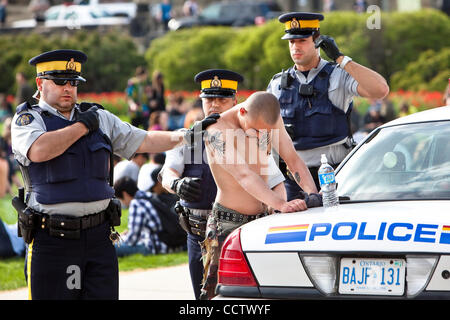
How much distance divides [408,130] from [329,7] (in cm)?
3386

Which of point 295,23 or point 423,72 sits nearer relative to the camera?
point 295,23

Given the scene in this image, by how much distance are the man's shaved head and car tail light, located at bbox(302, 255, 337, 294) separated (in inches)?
39.4

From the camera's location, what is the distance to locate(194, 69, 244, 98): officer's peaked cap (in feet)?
22.2

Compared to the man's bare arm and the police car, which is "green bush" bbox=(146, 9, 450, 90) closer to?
the man's bare arm

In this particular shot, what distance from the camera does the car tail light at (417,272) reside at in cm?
454

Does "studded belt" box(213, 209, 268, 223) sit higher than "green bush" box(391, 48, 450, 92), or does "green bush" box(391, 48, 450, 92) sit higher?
"green bush" box(391, 48, 450, 92)

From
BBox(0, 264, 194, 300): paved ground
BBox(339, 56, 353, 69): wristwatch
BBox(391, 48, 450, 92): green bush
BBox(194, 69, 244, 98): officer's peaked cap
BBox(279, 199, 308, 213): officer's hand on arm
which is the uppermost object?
BBox(391, 48, 450, 92): green bush

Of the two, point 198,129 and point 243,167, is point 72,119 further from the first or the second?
point 243,167

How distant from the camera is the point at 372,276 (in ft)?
15.3

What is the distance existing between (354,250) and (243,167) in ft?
3.53

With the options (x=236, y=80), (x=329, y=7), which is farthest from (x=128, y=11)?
(x=236, y=80)

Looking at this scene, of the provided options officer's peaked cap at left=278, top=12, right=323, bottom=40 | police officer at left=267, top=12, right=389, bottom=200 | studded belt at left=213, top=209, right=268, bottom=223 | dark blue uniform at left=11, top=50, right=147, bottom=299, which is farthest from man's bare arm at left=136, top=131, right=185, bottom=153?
officer's peaked cap at left=278, top=12, right=323, bottom=40

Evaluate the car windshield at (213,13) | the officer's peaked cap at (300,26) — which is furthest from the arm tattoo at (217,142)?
the car windshield at (213,13)

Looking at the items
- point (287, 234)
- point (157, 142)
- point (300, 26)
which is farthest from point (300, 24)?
point (287, 234)
